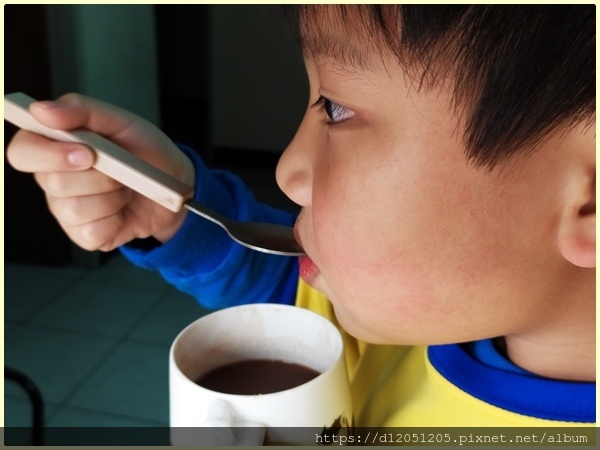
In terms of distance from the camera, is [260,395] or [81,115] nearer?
[260,395]

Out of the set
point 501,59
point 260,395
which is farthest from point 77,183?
point 501,59

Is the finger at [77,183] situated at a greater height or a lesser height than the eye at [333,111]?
lesser

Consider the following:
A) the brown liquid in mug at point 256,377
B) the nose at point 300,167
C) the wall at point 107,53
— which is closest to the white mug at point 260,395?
the brown liquid in mug at point 256,377

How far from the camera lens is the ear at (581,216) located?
356 millimetres

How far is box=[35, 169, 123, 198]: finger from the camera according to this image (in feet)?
1.78

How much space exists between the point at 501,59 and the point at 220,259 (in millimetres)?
371

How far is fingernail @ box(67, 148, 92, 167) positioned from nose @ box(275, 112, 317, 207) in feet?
0.51

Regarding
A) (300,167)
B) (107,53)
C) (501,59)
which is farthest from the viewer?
(107,53)

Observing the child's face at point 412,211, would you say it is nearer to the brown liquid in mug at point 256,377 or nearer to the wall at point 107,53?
the brown liquid in mug at point 256,377

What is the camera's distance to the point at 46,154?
512mm

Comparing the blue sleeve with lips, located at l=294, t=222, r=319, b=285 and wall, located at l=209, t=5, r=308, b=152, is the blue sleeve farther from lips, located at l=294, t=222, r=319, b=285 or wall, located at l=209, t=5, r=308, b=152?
wall, located at l=209, t=5, r=308, b=152

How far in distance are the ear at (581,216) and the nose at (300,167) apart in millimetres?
158

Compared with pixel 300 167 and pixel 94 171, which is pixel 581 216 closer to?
pixel 300 167

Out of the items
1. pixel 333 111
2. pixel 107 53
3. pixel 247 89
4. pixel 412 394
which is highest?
pixel 333 111
